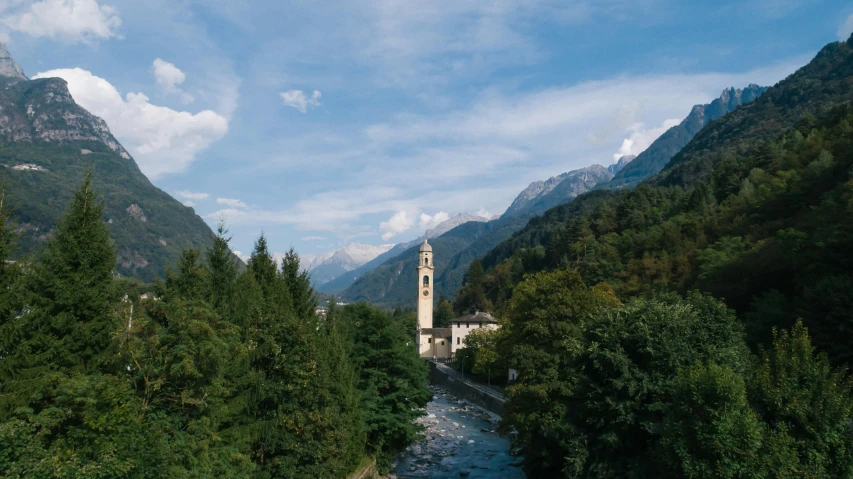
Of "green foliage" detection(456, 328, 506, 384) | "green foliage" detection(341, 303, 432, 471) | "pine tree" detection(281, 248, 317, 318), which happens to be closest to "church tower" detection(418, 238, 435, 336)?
"green foliage" detection(456, 328, 506, 384)

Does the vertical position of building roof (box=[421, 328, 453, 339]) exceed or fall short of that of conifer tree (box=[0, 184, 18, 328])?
it falls short

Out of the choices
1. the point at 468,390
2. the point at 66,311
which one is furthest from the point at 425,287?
the point at 66,311

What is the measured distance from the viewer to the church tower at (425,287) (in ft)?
324

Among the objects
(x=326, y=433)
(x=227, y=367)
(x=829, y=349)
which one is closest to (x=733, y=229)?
(x=829, y=349)

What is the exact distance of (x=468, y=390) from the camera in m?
66.1

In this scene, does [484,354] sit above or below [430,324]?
below

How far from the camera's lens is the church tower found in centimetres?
9875

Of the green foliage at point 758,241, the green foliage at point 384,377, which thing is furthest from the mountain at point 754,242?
the green foliage at point 384,377

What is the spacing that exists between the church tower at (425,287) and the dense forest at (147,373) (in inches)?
2965

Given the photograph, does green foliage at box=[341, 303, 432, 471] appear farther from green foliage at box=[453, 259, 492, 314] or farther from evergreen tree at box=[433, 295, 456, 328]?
evergreen tree at box=[433, 295, 456, 328]

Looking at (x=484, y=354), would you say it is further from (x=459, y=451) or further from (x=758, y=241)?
(x=758, y=241)

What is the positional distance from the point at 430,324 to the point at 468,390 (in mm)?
36860

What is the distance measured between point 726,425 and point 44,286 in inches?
702

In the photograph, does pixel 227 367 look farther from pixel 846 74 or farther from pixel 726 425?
pixel 846 74
